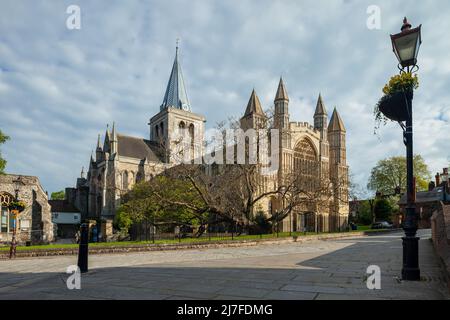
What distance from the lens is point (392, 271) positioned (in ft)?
24.0

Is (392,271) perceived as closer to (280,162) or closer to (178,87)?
(280,162)

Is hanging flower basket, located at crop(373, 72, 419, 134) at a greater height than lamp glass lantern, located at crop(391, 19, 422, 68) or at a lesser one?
lesser

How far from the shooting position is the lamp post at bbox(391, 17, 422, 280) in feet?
19.4

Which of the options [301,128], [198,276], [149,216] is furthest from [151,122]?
[198,276]

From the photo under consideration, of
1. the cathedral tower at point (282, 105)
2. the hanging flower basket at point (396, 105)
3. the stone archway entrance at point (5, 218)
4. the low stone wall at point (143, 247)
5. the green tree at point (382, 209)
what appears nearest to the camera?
the hanging flower basket at point (396, 105)

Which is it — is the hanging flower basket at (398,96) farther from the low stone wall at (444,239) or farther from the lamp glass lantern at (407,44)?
the low stone wall at (444,239)

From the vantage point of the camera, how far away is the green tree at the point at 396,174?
65.3 m

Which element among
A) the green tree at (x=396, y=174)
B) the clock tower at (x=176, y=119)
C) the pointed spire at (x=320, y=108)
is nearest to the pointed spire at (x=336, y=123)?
the pointed spire at (x=320, y=108)

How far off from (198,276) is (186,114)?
2415 inches

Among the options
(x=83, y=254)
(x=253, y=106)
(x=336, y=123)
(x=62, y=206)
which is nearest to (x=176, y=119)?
(x=253, y=106)

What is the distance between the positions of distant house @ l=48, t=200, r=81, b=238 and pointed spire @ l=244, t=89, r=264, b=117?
35.2 m

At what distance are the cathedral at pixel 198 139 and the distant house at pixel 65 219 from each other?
1.76 meters

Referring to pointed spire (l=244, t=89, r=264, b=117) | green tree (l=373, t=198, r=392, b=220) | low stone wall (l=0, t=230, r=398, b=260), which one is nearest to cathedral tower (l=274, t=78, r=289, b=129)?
pointed spire (l=244, t=89, r=264, b=117)

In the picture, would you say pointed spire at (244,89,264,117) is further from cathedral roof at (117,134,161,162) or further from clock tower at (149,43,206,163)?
cathedral roof at (117,134,161,162)
